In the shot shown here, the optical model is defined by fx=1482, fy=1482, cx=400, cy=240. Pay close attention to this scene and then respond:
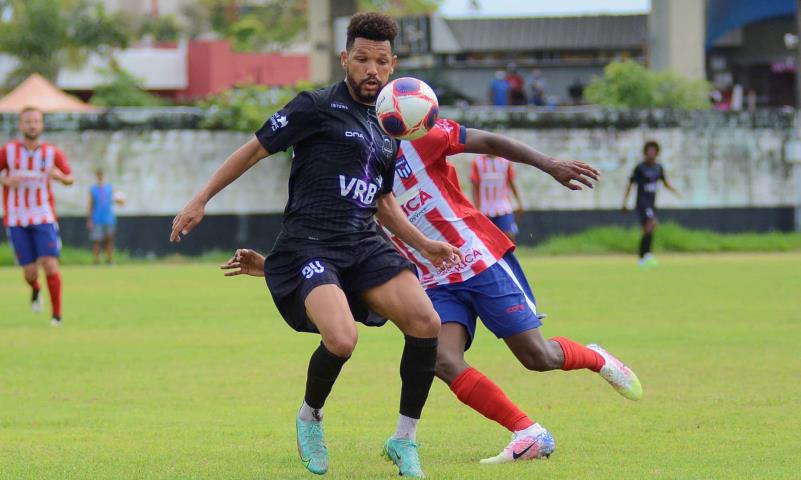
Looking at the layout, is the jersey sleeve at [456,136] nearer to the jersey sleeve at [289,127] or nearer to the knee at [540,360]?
the jersey sleeve at [289,127]

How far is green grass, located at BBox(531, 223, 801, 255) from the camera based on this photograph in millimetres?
30266

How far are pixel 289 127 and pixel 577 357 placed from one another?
2204mm

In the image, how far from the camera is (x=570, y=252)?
3038cm

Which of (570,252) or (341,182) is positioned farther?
(570,252)

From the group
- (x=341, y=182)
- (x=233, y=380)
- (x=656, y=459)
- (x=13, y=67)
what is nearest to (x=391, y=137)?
(x=341, y=182)

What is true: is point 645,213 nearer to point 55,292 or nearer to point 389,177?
point 55,292

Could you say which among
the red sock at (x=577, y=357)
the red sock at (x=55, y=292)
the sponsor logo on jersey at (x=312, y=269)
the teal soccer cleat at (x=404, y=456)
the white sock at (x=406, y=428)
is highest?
the sponsor logo on jersey at (x=312, y=269)

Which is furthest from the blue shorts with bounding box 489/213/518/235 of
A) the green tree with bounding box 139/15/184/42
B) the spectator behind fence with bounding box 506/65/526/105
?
the green tree with bounding box 139/15/184/42

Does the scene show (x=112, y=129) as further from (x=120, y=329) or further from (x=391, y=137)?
(x=391, y=137)

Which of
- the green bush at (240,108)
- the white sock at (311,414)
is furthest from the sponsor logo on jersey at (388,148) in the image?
the green bush at (240,108)

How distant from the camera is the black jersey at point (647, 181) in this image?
25.4 m

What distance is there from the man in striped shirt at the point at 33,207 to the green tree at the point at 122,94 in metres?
37.5

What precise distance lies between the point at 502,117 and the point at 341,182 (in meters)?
24.8

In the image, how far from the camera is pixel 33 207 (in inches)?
629
